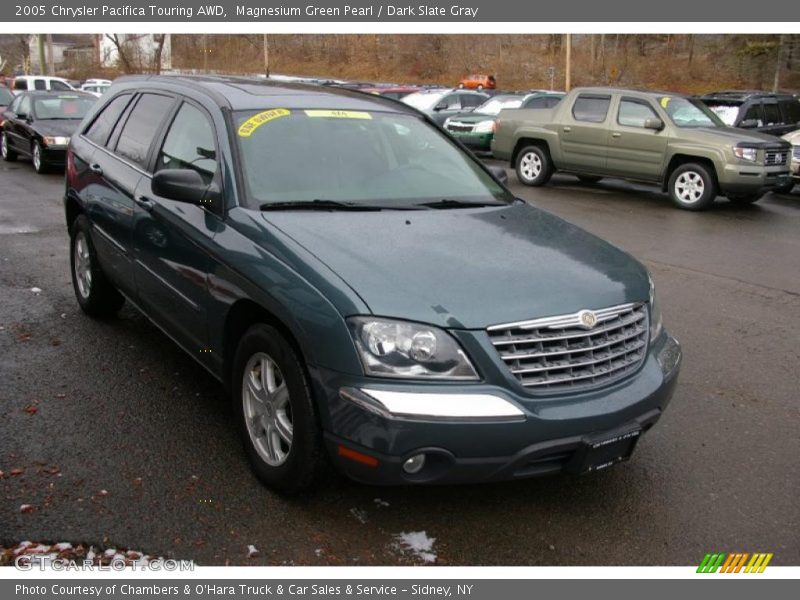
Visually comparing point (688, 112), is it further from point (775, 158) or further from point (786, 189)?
point (786, 189)

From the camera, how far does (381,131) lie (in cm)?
463

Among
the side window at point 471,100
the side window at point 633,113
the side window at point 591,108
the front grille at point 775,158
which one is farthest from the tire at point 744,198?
the side window at point 471,100

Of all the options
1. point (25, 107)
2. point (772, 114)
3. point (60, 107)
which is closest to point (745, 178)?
point (772, 114)

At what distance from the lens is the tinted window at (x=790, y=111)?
16.2 m

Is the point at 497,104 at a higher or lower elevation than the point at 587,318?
higher

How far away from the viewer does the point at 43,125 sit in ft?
51.2

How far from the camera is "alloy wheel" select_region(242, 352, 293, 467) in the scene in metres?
3.44

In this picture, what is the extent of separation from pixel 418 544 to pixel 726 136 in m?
10.8

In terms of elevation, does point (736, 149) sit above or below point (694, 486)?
above

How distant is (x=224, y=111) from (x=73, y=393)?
72.0 inches

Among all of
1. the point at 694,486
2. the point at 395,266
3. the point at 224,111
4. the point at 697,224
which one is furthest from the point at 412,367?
the point at 697,224

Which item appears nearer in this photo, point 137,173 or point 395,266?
point 395,266

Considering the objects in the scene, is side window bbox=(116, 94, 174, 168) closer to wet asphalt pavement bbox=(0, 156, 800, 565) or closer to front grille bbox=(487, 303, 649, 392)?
wet asphalt pavement bbox=(0, 156, 800, 565)

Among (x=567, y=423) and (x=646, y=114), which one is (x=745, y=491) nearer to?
(x=567, y=423)
